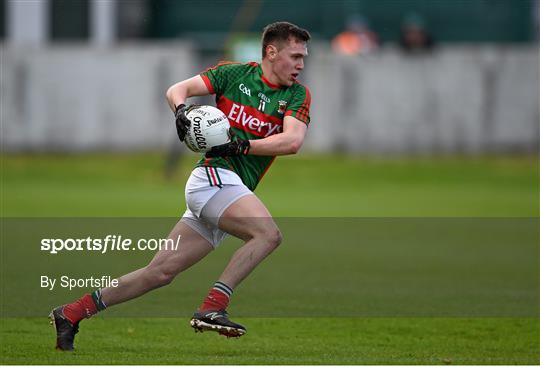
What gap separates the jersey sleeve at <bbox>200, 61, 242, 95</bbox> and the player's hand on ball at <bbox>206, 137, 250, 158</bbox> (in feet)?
2.14

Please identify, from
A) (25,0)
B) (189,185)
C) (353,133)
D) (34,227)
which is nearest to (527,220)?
(34,227)

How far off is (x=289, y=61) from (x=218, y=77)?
54 centimetres

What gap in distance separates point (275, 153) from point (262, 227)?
20.4 inches

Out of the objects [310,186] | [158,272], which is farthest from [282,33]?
[310,186]

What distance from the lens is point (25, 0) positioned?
1184 inches

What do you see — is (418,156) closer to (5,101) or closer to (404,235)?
(5,101)

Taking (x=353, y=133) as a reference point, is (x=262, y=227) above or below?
above

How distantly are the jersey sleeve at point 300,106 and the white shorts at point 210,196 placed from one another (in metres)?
0.61

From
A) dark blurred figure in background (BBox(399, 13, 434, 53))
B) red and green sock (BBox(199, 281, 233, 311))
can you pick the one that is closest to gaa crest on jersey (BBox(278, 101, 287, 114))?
red and green sock (BBox(199, 281, 233, 311))

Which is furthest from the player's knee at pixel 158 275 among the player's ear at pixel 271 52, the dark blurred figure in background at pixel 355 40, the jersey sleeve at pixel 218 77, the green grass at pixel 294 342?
the dark blurred figure in background at pixel 355 40

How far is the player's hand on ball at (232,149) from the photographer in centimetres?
855

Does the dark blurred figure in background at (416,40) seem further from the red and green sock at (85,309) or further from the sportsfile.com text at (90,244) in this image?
the red and green sock at (85,309)

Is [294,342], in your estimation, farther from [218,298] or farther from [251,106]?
[251,106]

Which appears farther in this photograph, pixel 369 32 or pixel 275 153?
pixel 369 32
